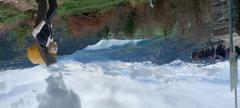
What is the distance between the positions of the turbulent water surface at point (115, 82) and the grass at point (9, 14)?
93 cm

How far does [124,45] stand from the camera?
17.3 feet

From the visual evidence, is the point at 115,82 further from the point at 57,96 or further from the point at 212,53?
the point at 212,53

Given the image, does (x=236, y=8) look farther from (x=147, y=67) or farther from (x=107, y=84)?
(x=107, y=84)

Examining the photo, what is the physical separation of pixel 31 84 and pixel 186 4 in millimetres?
2968

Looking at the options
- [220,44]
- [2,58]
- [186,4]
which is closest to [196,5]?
[186,4]

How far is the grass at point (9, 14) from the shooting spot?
4.56m

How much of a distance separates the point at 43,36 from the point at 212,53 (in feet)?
9.79

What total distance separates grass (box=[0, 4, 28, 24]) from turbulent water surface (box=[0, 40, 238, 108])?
0.93m

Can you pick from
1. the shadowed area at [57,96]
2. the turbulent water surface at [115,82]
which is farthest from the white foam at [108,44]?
the shadowed area at [57,96]

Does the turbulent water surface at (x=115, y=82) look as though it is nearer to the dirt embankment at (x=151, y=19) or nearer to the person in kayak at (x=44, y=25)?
the dirt embankment at (x=151, y=19)

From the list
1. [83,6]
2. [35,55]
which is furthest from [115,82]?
[35,55]

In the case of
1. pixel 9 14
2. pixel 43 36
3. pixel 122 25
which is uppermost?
pixel 43 36

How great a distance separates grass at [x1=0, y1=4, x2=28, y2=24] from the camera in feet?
15.0

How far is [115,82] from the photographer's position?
622 centimetres
